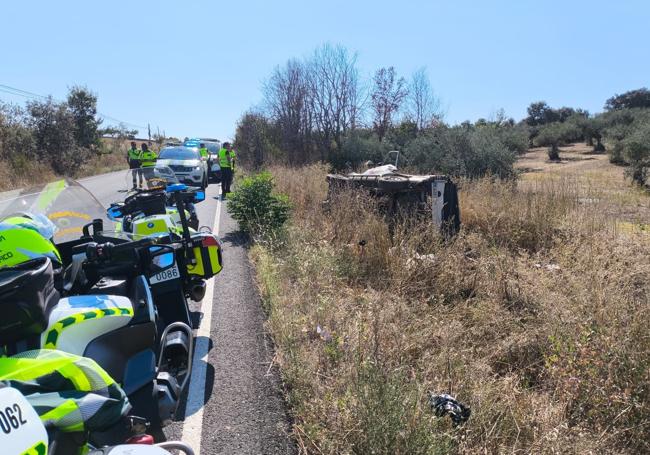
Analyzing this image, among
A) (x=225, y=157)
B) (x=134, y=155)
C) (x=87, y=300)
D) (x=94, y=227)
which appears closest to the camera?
(x=87, y=300)

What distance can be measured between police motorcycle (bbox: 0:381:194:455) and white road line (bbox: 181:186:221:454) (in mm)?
1521

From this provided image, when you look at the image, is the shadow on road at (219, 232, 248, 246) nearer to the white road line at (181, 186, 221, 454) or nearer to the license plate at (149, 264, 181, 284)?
the white road line at (181, 186, 221, 454)

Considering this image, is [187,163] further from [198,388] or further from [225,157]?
[198,388]

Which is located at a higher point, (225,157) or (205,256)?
(225,157)

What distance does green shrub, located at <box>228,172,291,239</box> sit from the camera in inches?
344

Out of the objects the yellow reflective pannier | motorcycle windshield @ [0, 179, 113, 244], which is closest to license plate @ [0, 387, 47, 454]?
motorcycle windshield @ [0, 179, 113, 244]

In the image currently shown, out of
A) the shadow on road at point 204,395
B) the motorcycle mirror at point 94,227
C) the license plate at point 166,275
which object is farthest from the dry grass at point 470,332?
the motorcycle mirror at point 94,227

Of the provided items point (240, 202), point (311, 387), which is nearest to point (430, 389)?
point (311, 387)

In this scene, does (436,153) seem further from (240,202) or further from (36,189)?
(36,189)

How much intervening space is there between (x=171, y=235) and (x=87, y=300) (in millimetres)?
1897

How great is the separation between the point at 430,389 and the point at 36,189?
358 centimetres

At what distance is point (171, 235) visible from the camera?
13.8 feet

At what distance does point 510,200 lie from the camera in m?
7.96

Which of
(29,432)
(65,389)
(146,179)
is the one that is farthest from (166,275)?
(146,179)
